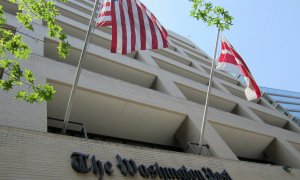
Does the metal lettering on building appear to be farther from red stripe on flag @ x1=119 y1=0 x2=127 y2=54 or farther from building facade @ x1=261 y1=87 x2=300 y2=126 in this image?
building facade @ x1=261 y1=87 x2=300 y2=126

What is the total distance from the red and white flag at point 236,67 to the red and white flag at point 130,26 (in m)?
3.69

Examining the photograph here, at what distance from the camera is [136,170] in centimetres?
963

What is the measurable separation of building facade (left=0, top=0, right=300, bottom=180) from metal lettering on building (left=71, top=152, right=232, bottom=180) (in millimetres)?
29

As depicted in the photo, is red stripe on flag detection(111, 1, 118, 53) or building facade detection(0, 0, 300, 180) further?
red stripe on flag detection(111, 1, 118, 53)

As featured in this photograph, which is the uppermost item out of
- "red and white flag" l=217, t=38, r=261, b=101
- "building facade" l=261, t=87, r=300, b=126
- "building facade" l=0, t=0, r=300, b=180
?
"red and white flag" l=217, t=38, r=261, b=101

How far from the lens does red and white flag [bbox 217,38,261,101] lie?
13773 millimetres

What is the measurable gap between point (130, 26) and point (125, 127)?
16.2 feet

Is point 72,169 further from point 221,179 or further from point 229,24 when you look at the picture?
point 229,24

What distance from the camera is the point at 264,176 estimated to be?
13.8 metres

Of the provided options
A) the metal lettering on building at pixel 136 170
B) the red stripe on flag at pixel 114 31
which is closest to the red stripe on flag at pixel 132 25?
the red stripe on flag at pixel 114 31

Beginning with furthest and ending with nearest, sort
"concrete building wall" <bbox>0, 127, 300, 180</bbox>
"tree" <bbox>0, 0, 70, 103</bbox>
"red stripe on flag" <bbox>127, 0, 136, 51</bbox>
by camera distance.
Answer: "red stripe on flag" <bbox>127, 0, 136, 51</bbox>, "tree" <bbox>0, 0, 70, 103</bbox>, "concrete building wall" <bbox>0, 127, 300, 180</bbox>

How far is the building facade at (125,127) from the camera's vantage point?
846 centimetres

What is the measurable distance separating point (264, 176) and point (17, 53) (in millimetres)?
10330

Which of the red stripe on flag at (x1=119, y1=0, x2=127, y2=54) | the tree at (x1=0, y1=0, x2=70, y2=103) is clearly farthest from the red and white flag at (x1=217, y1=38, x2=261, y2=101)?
the tree at (x1=0, y1=0, x2=70, y2=103)
